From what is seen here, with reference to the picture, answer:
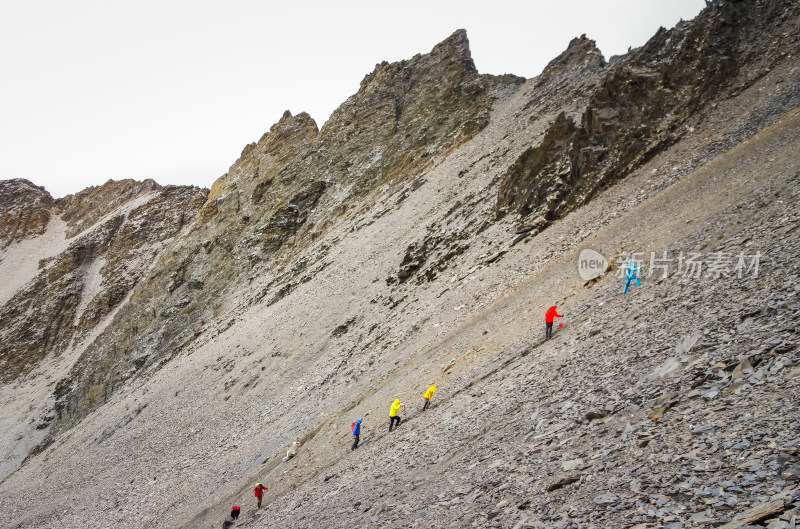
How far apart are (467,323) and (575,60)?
42.0 metres

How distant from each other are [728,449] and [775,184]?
14.7 meters

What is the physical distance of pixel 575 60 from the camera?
5334 cm

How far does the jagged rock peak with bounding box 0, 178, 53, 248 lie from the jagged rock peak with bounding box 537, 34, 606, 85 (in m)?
101

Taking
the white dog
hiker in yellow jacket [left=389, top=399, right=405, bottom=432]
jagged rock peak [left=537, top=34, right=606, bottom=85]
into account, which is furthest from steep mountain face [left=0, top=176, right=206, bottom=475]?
jagged rock peak [left=537, top=34, right=606, bottom=85]

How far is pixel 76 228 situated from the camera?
97.1 metres

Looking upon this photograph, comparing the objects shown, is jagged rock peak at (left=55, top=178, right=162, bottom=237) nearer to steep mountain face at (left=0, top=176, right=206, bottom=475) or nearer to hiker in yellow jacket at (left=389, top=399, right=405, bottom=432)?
steep mountain face at (left=0, top=176, right=206, bottom=475)

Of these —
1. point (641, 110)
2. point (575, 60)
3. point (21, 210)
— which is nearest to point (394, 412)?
point (641, 110)

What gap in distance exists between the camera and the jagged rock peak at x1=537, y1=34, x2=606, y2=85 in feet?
164

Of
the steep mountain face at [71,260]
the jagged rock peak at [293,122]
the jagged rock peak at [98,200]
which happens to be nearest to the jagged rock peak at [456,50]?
the jagged rock peak at [293,122]

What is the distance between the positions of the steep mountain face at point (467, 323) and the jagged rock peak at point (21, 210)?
1294 inches

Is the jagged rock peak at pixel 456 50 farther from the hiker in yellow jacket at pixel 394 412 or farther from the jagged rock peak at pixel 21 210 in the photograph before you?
the jagged rock peak at pixel 21 210

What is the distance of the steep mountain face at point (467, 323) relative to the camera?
8.90 metres

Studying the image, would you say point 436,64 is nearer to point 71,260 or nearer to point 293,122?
point 293,122

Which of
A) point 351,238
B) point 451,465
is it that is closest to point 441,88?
point 351,238
